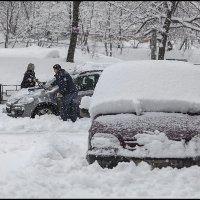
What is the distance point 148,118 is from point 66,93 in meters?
6.53

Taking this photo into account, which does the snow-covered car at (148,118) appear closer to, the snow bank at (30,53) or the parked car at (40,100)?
the parked car at (40,100)

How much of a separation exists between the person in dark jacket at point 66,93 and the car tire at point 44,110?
0.49 metres

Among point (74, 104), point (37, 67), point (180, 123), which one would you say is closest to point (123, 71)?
point (180, 123)

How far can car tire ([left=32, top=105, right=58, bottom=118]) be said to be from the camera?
13.6 meters

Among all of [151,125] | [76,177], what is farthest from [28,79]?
[76,177]

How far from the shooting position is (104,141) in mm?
6809

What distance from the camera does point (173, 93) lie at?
7379mm

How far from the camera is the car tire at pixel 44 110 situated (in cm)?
1360

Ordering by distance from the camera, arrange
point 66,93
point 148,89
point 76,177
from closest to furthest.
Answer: point 76,177 → point 148,89 → point 66,93

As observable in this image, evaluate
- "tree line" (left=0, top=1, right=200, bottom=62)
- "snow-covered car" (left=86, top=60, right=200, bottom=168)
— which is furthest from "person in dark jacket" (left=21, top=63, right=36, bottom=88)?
"tree line" (left=0, top=1, right=200, bottom=62)

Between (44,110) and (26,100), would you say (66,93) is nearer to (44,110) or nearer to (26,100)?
(44,110)

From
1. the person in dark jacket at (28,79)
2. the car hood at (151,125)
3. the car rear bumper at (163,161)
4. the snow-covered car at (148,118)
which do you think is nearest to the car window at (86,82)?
the person in dark jacket at (28,79)

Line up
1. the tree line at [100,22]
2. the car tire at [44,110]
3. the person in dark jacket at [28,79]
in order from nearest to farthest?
the car tire at [44,110], the person in dark jacket at [28,79], the tree line at [100,22]

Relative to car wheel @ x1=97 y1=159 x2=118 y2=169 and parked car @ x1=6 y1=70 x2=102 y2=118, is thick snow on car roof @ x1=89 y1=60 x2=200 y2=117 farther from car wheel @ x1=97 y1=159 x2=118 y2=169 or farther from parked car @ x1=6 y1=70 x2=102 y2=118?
parked car @ x1=6 y1=70 x2=102 y2=118
